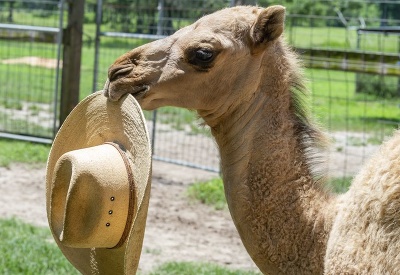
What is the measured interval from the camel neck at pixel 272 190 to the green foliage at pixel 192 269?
223 centimetres

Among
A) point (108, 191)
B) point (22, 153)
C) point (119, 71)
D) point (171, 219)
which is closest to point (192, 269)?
point (171, 219)

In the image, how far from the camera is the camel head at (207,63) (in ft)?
12.0

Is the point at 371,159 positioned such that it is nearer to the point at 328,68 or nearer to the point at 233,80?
the point at 233,80

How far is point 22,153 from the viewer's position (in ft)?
31.1

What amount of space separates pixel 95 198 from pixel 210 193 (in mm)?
4589

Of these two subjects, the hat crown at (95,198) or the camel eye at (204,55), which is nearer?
the hat crown at (95,198)

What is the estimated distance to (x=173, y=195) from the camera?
8.22 metres

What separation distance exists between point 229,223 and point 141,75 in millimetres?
3914

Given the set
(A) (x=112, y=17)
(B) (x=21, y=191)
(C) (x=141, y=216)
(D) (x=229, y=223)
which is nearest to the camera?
(C) (x=141, y=216)

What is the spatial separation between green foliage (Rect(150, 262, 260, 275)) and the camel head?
231 centimetres

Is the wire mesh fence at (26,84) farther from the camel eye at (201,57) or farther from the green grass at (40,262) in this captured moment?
the camel eye at (201,57)

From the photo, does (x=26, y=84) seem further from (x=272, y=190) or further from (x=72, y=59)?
(x=272, y=190)

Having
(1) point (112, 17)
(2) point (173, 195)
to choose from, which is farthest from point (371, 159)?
(1) point (112, 17)

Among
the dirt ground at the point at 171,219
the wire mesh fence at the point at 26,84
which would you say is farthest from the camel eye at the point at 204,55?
the wire mesh fence at the point at 26,84
